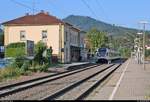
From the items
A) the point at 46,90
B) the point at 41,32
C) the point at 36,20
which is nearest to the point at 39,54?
the point at 41,32

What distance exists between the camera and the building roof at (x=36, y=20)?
82.1 m

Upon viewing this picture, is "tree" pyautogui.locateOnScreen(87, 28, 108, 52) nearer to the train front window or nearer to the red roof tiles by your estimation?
the train front window

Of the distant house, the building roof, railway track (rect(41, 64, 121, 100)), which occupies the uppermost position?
the building roof

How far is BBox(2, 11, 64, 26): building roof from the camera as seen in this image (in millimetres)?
82125

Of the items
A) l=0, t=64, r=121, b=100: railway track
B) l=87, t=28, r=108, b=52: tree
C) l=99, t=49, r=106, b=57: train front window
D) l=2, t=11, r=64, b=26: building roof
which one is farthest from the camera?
l=87, t=28, r=108, b=52: tree

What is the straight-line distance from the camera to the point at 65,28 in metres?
84.6

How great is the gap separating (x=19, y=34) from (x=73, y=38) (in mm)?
18624

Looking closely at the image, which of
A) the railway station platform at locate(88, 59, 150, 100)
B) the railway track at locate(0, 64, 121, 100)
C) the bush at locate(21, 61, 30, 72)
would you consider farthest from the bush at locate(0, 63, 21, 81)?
the railway station platform at locate(88, 59, 150, 100)

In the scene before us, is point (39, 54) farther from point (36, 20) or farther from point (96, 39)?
point (96, 39)

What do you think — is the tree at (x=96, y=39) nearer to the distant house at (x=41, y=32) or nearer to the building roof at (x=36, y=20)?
the building roof at (x=36, y=20)

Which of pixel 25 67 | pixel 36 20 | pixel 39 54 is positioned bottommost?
pixel 25 67

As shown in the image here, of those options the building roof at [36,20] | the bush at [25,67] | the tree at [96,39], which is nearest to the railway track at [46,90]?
the bush at [25,67]

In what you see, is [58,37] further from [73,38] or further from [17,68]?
[17,68]

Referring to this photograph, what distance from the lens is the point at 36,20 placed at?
275 ft
